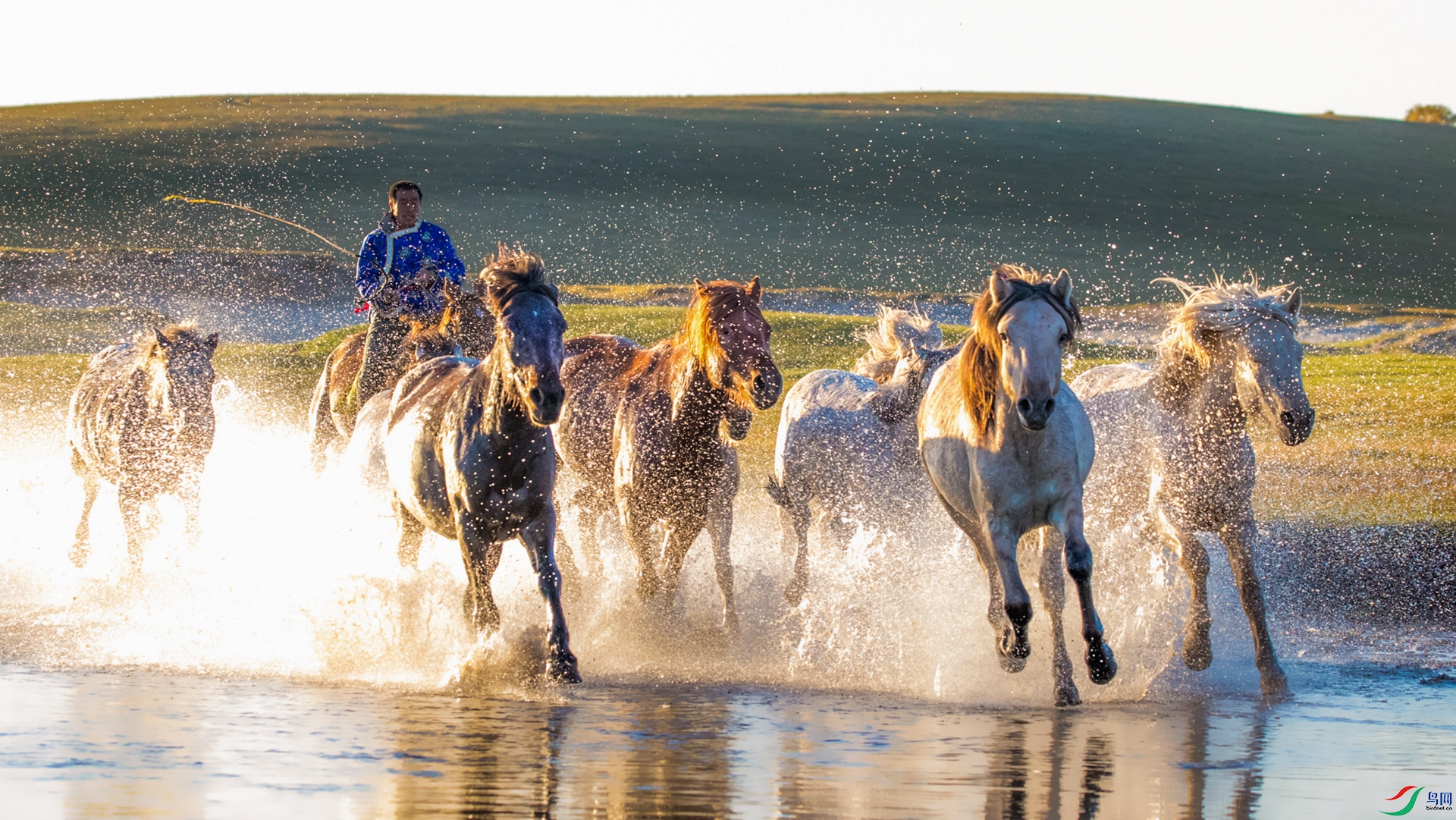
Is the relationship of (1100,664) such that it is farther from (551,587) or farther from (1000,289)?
(551,587)

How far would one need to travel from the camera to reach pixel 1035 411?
20.1ft

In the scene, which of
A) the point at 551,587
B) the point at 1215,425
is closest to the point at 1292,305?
the point at 1215,425

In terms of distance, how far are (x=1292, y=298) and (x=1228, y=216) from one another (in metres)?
43.4

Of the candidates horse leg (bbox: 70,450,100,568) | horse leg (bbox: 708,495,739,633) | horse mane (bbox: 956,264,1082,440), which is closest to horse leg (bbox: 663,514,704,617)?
horse leg (bbox: 708,495,739,633)

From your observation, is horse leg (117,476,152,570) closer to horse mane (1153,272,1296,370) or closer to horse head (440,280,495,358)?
horse head (440,280,495,358)

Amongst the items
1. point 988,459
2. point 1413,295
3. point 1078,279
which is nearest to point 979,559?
point 988,459

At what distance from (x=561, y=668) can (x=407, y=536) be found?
2151mm

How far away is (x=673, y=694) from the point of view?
6891mm

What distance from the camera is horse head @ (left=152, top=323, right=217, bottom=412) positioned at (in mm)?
10914

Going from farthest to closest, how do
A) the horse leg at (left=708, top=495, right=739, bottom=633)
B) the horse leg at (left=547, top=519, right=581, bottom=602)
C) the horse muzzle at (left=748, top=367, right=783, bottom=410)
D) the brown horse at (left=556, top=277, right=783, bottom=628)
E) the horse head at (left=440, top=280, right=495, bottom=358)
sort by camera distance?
1. the horse leg at (left=547, top=519, right=581, bottom=602)
2. the horse head at (left=440, top=280, right=495, bottom=358)
3. the horse leg at (left=708, top=495, right=739, bottom=633)
4. the brown horse at (left=556, top=277, right=783, bottom=628)
5. the horse muzzle at (left=748, top=367, right=783, bottom=410)

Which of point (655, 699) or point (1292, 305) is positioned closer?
point (655, 699)

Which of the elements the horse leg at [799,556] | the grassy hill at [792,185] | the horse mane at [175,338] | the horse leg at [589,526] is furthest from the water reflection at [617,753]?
the grassy hill at [792,185]

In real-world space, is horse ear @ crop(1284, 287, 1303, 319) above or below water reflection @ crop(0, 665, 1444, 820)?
above

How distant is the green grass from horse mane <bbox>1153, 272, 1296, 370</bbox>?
15.6 ft
